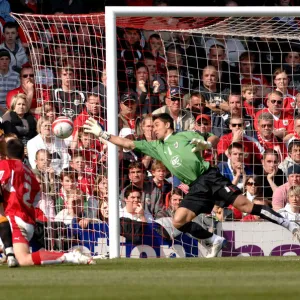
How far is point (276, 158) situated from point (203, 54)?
198 cm

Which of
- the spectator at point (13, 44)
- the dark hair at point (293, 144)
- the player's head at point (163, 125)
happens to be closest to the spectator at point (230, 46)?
the dark hair at point (293, 144)

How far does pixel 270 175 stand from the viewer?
1550cm

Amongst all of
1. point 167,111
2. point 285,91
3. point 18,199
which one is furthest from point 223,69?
point 18,199

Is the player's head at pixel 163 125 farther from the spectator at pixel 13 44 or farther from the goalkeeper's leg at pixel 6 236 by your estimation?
the spectator at pixel 13 44

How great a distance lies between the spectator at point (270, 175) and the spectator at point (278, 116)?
0.50 metres

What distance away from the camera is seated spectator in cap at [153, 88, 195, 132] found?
15492 mm

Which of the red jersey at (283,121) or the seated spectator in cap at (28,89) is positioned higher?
the seated spectator in cap at (28,89)

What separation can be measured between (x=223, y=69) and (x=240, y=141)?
4.37 ft

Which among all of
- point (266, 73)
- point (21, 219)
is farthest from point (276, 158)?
point (21, 219)

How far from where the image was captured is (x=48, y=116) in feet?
49.6

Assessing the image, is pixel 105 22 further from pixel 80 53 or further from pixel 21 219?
pixel 21 219

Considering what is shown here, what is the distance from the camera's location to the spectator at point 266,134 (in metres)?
15.8

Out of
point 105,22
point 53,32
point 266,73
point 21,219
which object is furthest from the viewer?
point 266,73

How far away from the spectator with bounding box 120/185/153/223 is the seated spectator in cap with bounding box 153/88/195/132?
136 cm
